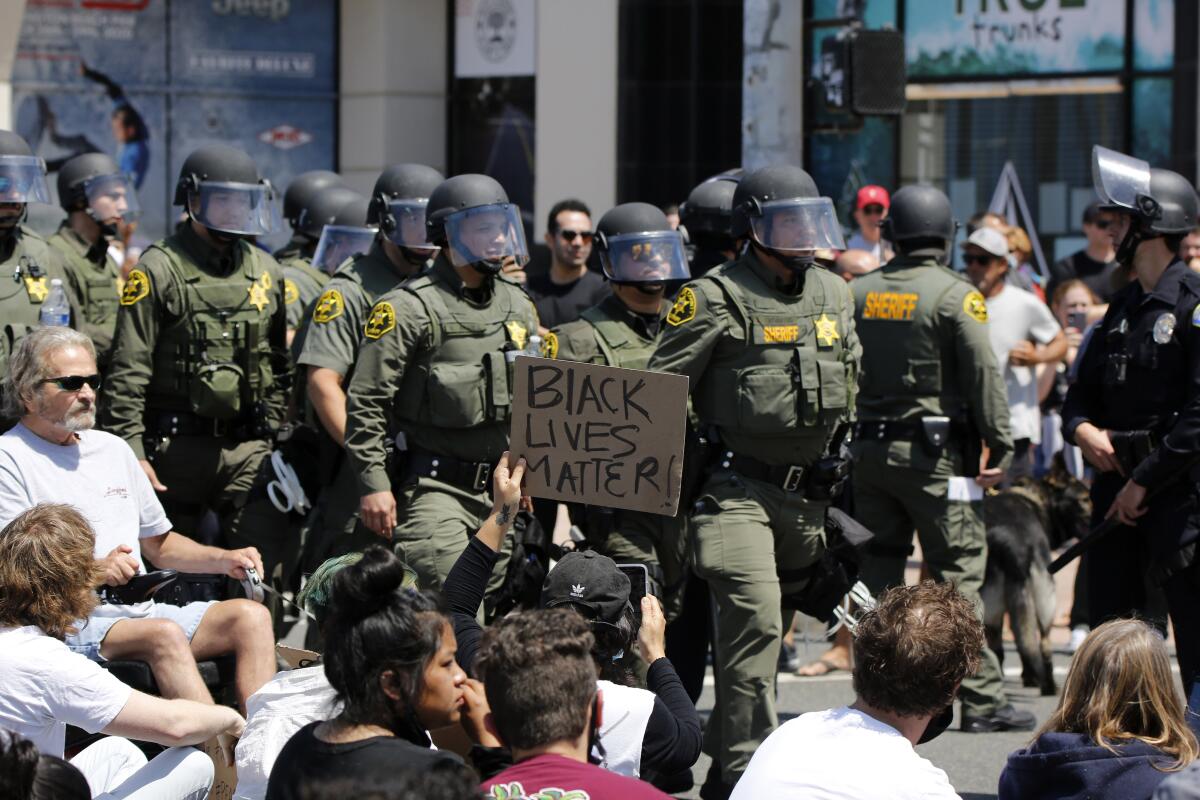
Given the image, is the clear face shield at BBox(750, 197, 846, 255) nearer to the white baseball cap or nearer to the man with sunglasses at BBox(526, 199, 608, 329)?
the white baseball cap

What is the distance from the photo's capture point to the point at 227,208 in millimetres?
7422

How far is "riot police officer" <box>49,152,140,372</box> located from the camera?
9164 millimetres

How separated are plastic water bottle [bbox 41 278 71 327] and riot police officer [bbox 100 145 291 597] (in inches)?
9.4

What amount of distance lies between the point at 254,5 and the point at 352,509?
12.7m

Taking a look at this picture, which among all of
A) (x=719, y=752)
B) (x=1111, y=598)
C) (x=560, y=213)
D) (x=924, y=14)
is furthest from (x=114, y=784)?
(x=924, y=14)

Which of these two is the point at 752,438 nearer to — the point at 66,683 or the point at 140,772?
the point at 140,772

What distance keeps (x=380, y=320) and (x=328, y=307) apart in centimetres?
68

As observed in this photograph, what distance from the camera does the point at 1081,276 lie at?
11312mm

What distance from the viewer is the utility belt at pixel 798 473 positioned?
251 inches

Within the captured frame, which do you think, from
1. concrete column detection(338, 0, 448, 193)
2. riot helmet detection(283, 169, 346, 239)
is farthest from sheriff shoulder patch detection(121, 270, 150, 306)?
concrete column detection(338, 0, 448, 193)

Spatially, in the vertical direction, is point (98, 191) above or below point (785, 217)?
above

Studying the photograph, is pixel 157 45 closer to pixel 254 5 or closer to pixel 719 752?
pixel 254 5

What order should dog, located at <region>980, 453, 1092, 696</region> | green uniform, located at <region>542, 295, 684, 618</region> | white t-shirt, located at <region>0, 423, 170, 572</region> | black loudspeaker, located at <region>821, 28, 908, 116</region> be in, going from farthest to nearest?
black loudspeaker, located at <region>821, 28, 908, 116</region>
dog, located at <region>980, 453, 1092, 696</region>
green uniform, located at <region>542, 295, 684, 618</region>
white t-shirt, located at <region>0, 423, 170, 572</region>

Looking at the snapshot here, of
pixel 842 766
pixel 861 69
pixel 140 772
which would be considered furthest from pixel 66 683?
pixel 861 69
